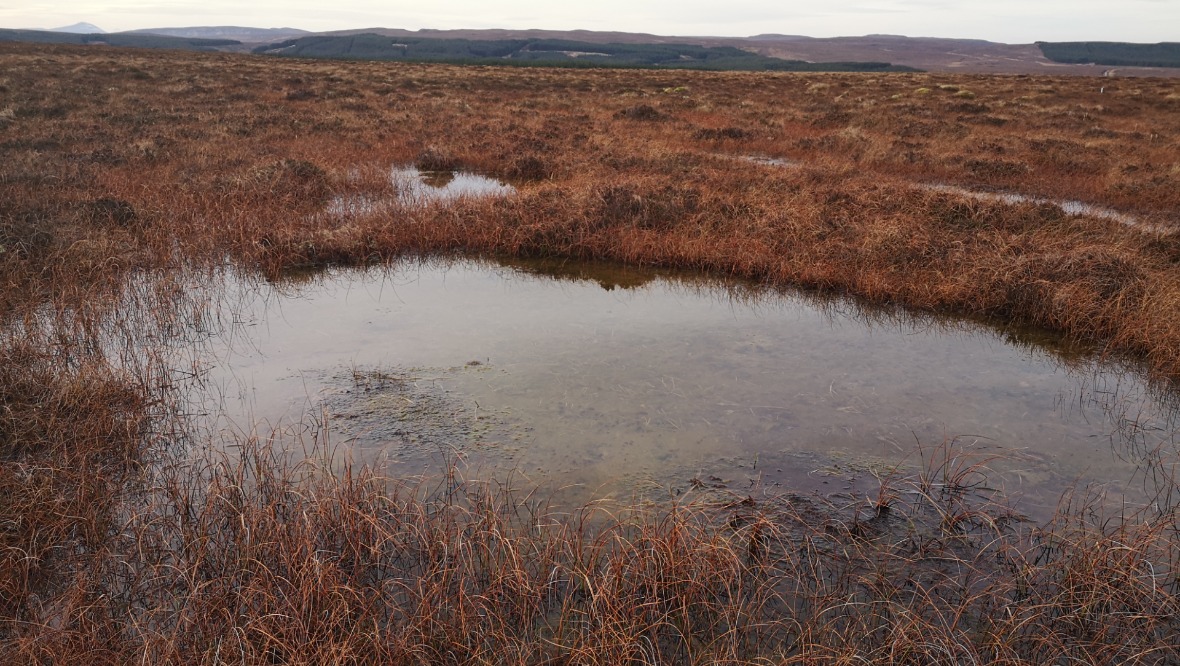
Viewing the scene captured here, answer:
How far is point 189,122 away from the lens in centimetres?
2105

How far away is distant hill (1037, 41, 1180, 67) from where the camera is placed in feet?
383

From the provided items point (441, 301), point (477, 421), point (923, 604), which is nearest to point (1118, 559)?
point (923, 604)

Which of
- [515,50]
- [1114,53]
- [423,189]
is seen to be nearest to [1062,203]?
[423,189]

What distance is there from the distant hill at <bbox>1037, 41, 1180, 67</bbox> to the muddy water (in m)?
140

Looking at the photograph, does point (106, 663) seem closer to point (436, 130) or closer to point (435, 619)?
point (435, 619)

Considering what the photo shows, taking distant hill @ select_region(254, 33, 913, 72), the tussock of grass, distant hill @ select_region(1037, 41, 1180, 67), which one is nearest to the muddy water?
the tussock of grass

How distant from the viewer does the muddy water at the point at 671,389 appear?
18.1ft

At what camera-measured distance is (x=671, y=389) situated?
22.2 feet

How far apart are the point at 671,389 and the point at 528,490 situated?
2.22m

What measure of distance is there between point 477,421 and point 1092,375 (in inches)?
258

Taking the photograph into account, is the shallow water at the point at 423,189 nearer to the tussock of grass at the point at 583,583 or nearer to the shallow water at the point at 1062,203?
the tussock of grass at the point at 583,583

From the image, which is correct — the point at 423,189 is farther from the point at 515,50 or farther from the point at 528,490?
the point at 515,50

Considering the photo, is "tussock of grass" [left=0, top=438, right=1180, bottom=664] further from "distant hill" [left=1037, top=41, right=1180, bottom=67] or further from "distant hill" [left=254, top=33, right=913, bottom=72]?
"distant hill" [left=1037, top=41, right=1180, bottom=67]

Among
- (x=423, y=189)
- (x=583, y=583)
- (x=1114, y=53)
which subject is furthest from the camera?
(x=1114, y=53)
